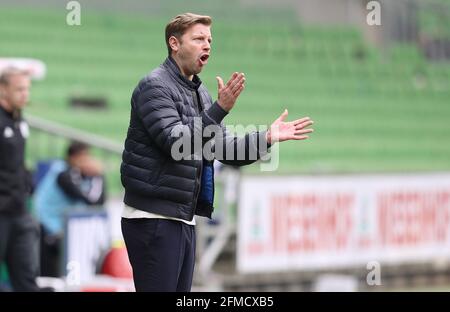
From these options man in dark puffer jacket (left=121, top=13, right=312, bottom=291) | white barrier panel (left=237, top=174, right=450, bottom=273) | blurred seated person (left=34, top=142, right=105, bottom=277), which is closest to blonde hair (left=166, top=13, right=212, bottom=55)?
man in dark puffer jacket (left=121, top=13, right=312, bottom=291)

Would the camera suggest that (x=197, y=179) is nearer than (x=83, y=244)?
Yes

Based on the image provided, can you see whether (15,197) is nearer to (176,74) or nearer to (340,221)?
(176,74)

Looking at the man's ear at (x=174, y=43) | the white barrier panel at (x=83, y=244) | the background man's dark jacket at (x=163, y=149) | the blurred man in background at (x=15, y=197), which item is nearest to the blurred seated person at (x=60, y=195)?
the white barrier panel at (x=83, y=244)

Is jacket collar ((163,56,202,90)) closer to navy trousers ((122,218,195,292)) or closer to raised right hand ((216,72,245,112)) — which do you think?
raised right hand ((216,72,245,112))

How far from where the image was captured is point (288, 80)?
1933cm

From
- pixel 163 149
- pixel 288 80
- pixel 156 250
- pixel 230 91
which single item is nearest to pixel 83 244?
pixel 156 250

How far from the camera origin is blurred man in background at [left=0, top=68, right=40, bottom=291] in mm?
8812

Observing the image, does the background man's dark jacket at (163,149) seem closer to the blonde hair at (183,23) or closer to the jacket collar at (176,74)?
the jacket collar at (176,74)

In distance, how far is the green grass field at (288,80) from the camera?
16672 mm

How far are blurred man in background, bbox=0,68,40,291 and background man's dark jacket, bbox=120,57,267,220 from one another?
10.3 ft

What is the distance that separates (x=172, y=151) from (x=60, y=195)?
5302mm

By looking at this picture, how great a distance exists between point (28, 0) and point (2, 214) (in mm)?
10082
